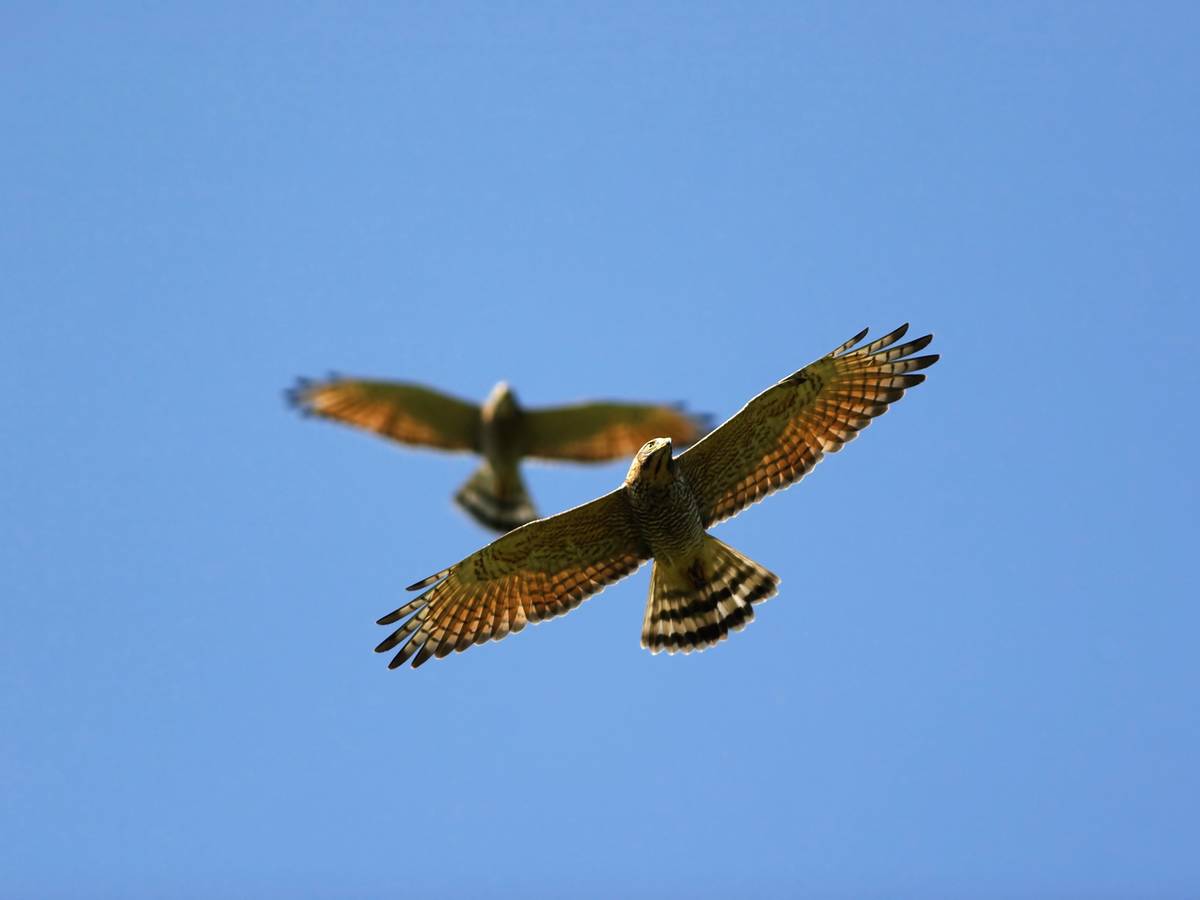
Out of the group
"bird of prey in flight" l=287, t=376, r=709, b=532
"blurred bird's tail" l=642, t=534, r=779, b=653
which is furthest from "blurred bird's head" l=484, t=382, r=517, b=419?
"blurred bird's tail" l=642, t=534, r=779, b=653

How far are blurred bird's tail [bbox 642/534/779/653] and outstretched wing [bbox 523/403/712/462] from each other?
5556 millimetres

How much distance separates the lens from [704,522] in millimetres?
Result: 10195

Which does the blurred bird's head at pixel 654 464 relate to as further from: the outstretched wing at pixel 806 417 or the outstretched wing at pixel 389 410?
the outstretched wing at pixel 389 410

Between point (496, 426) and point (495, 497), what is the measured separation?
2.47 feet

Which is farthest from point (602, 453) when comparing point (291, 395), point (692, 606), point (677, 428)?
point (692, 606)

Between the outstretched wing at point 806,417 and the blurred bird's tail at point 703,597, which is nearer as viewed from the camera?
the outstretched wing at point 806,417

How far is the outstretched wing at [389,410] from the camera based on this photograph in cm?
1589

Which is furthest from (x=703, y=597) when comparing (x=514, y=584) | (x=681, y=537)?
(x=514, y=584)

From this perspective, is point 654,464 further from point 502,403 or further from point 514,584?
point 502,403

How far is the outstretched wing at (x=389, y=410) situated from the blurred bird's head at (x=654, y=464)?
21.5 ft

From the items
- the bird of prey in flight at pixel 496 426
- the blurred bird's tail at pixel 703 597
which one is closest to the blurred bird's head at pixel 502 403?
the bird of prey in flight at pixel 496 426

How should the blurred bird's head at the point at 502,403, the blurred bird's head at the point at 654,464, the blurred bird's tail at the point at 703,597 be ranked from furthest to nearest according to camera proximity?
1. the blurred bird's head at the point at 502,403
2. the blurred bird's tail at the point at 703,597
3. the blurred bird's head at the point at 654,464

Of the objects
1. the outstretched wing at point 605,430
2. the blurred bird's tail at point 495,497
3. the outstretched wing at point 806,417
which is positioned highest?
the outstretched wing at point 605,430

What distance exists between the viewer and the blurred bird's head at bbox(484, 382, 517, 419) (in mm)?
15703
